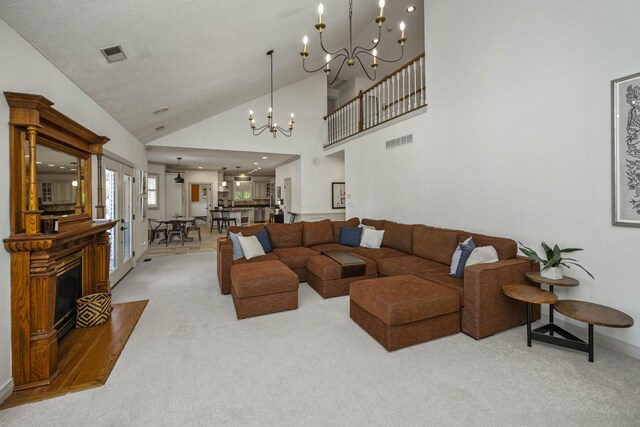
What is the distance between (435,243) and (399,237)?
79 centimetres

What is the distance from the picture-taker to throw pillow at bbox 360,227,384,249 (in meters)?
4.80

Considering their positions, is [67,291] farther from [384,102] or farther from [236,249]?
[384,102]

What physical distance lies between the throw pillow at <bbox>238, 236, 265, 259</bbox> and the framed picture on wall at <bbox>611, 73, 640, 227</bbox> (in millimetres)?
3901

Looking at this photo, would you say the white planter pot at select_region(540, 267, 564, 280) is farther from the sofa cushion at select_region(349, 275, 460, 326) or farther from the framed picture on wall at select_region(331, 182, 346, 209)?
the framed picture on wall at select_region(331, 182, 346, 209)

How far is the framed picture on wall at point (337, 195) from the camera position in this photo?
27.2ft

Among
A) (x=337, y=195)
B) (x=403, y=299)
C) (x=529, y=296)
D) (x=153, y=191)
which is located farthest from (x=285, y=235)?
(x=153, y=191)

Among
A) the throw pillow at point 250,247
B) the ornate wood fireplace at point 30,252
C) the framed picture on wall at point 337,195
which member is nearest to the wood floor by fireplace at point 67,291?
the ornate wood fireplace at point 30,252

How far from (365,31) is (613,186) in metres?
5.92

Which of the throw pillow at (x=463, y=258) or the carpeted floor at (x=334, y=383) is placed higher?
the throw pillow at (x=463, y=258)

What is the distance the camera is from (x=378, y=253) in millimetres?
4402

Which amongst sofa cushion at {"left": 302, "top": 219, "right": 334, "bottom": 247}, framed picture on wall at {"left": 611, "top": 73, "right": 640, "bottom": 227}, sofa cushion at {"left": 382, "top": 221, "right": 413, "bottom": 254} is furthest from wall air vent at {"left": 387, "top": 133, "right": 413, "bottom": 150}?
framed picture on wall at {"left": 611, "top": 73, "right": 640, "bottom": 227}

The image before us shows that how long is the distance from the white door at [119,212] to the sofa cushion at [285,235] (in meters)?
2.32

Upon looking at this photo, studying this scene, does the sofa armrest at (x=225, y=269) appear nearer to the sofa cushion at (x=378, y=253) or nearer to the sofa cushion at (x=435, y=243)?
the sofa cushion at (x=378, y=253)

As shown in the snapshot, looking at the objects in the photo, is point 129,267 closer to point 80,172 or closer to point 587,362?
point 80,172
